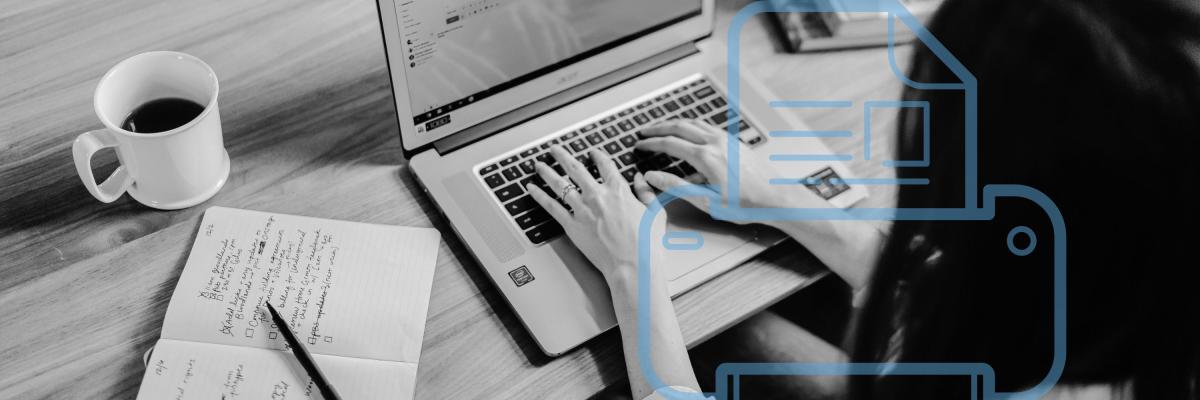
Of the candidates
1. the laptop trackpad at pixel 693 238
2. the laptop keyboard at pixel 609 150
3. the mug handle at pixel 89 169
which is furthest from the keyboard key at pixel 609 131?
the mug handle at pixel 89 169

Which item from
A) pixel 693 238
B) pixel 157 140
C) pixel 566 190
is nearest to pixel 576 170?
pixel 566 190

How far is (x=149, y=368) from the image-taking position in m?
0.75

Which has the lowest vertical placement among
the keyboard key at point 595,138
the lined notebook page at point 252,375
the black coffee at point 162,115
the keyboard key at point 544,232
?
the lined notebook page at point 252,375

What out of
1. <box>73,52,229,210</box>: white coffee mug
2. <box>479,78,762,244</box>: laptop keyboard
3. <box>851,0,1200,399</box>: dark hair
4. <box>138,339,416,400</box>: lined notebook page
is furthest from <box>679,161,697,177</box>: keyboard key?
<box>73,52,229,210</box>: white coffee mug

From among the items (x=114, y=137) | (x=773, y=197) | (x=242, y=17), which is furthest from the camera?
(x=242, y=17)

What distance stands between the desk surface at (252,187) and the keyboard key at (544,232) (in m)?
0.06

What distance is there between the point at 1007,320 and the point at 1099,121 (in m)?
0.20

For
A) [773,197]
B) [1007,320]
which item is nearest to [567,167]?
[773,197]

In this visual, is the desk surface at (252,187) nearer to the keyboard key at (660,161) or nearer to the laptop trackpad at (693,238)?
the laptop trackpad at (693,238)

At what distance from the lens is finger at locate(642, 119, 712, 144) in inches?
36.6

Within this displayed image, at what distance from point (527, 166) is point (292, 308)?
0.27m

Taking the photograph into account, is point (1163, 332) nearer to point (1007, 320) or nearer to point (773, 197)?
point (1007, 320)

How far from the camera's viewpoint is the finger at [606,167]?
891 millimetres

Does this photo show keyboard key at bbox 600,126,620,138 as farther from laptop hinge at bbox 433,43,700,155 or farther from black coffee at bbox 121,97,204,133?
black coffee at bbox 121,97,204,133
